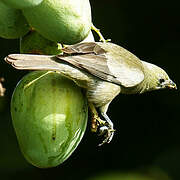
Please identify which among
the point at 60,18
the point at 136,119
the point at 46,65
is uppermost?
the point at 60,18

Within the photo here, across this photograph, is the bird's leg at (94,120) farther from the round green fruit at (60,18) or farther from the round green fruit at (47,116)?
the round green fruit at (60,18)

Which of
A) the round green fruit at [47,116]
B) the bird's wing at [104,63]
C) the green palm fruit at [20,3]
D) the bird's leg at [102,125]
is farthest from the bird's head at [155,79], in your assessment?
the green palm fruit at [20,3]

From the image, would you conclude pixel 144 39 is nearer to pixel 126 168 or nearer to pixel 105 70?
pixel 126 168

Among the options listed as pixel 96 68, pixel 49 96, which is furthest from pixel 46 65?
pixel 96 68

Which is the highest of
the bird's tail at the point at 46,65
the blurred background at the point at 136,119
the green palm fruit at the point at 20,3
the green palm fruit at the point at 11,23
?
the green palm fruit at the point at 20,3

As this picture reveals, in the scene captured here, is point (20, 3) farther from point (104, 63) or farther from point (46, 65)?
point (104, 63)

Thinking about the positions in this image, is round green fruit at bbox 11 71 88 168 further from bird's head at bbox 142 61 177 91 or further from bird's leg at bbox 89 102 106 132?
bird's head at bbox 142 61 177 91

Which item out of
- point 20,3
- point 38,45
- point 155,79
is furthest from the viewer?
point 155,79
